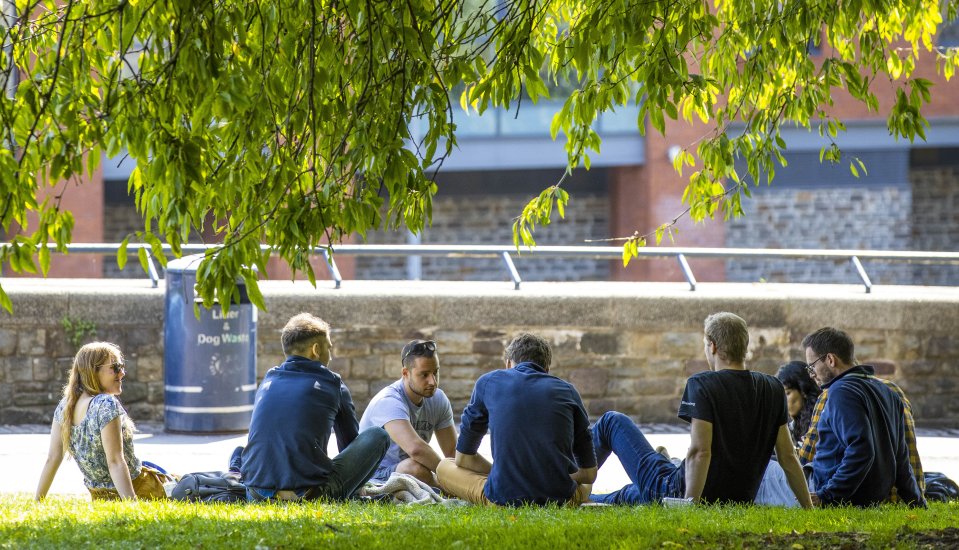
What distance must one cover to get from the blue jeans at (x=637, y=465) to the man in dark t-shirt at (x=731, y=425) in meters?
0.22

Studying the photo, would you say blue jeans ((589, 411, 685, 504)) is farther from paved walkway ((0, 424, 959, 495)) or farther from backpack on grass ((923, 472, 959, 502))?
backpack on grass ((923, 472, 959, 502))

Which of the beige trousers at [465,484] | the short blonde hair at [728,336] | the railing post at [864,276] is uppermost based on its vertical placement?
the railing post at [864,276]

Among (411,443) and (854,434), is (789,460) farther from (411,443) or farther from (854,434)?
(411,443)

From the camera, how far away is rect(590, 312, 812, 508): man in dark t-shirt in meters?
5.66

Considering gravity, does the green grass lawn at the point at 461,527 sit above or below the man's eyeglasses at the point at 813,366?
below

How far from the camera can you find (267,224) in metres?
4.63

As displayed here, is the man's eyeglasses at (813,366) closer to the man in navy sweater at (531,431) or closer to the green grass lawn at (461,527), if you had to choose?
the green grass lawn at (461,527)

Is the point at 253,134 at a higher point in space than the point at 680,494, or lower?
higher

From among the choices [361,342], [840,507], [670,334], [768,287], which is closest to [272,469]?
[840,507]

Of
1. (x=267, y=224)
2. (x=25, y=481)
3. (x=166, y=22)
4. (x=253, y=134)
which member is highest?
(x=166, y=22)

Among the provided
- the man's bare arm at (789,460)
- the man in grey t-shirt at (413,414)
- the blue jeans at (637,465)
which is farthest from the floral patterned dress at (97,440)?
the man's bare arm at (789,460)

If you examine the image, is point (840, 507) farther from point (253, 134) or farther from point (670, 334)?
point (670, 334)

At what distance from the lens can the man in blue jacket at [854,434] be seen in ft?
18.9

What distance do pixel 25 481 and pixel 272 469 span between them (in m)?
2.42
